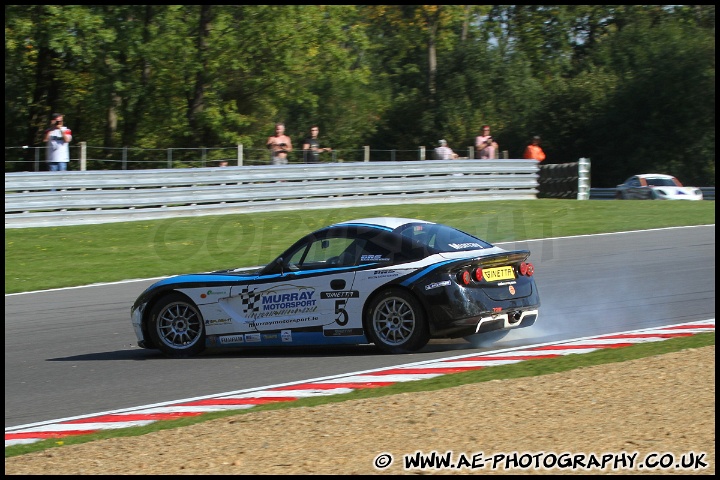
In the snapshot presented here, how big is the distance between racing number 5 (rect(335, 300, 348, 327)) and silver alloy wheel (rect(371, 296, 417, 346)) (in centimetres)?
29

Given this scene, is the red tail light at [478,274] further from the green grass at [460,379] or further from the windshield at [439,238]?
the green grass at [460,379]

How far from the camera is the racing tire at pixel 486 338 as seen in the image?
32.3 ft

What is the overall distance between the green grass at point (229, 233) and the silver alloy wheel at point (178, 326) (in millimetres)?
4715

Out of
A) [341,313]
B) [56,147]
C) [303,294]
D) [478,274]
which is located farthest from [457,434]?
[56,147]

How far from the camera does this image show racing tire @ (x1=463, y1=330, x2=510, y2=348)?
984cm

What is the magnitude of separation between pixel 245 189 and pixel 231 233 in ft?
7.34

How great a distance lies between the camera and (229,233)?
18.8 metres

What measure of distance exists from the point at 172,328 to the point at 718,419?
562cm

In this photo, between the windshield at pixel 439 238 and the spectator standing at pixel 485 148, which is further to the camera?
the spectator standing at pixel 485 148

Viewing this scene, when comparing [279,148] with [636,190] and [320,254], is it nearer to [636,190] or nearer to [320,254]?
[320,254]

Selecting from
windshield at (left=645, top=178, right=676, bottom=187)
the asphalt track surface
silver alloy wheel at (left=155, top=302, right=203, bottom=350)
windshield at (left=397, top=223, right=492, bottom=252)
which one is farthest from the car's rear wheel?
windshield at (left=645, top=178, right=676, bottom=187)

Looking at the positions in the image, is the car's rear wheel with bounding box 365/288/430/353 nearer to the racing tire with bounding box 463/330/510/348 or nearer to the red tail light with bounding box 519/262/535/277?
the racing tire with bounding box 463/330/510/348

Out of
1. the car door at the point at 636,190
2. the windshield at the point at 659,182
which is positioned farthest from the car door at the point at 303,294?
the windshield at the point at 659,182

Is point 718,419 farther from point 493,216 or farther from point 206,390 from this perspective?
point 493,216
